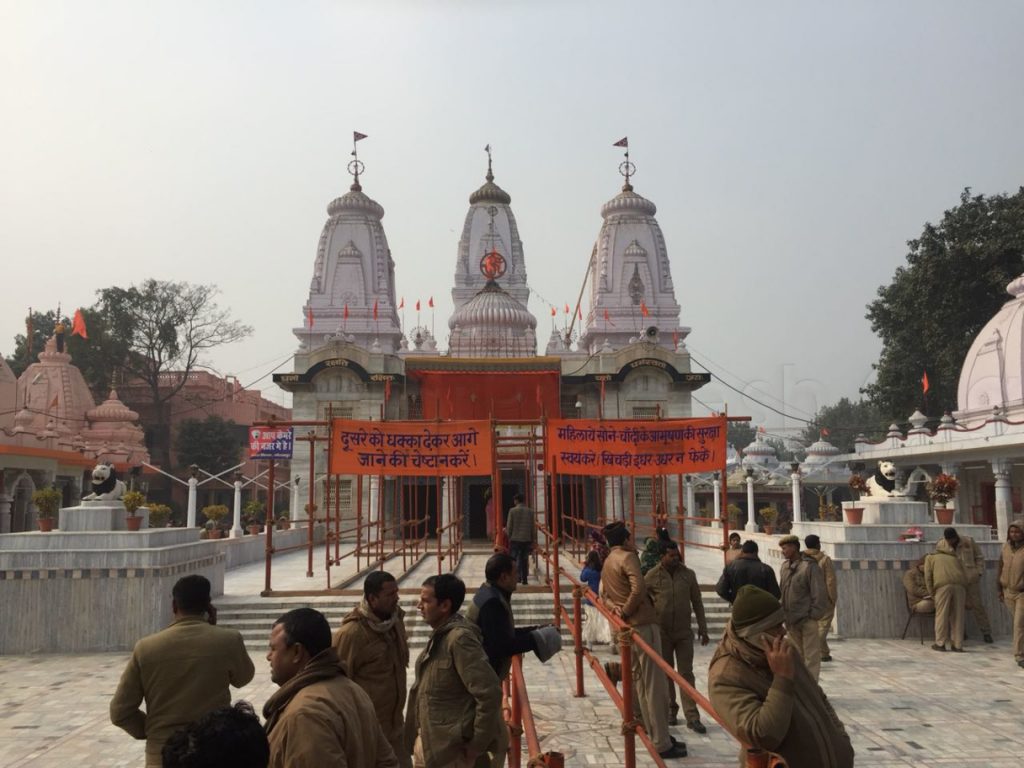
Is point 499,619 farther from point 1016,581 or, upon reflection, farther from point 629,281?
point 629,281

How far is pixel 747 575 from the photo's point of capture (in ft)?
20.7

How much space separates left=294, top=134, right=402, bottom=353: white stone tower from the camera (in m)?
41.9

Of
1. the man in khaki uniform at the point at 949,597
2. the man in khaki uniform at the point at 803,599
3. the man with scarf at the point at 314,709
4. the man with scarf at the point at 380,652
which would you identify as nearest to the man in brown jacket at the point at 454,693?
the man with scarf at the point at 380,652

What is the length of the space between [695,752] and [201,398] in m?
40.4

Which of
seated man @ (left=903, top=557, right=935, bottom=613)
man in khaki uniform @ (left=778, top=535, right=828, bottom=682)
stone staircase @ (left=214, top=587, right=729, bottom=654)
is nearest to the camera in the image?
man in khaki uniform @ (left=778, top=535, right=828, bottom=682)

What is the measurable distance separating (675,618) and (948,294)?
3118 centimetres

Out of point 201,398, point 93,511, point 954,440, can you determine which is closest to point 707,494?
point 954,440

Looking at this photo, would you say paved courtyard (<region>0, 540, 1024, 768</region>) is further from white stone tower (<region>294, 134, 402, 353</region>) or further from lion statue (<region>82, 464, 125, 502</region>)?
white stone tower (<region>294, 134, 402, 353</region>)

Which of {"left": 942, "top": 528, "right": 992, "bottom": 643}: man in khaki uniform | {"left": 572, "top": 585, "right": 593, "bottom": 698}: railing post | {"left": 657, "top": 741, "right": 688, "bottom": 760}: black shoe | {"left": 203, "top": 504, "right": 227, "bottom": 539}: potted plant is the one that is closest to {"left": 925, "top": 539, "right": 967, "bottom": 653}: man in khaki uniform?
{"left": 942, "top": 528, "right": 992, "bottom": 643}: man in khaki uniform

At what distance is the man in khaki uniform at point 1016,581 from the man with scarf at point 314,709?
27.4 feet

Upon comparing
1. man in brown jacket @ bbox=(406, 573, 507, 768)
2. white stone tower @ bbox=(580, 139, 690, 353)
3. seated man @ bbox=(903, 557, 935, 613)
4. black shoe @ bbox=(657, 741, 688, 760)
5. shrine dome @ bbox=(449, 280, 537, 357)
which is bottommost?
black shoe @ bbox=(657, 741, 688, 760)

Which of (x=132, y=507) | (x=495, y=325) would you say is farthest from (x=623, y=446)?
(x=495, y=325)

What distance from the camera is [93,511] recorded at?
33.2 ft

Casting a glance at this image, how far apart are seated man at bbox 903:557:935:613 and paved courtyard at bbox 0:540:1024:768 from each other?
46 centimetres
